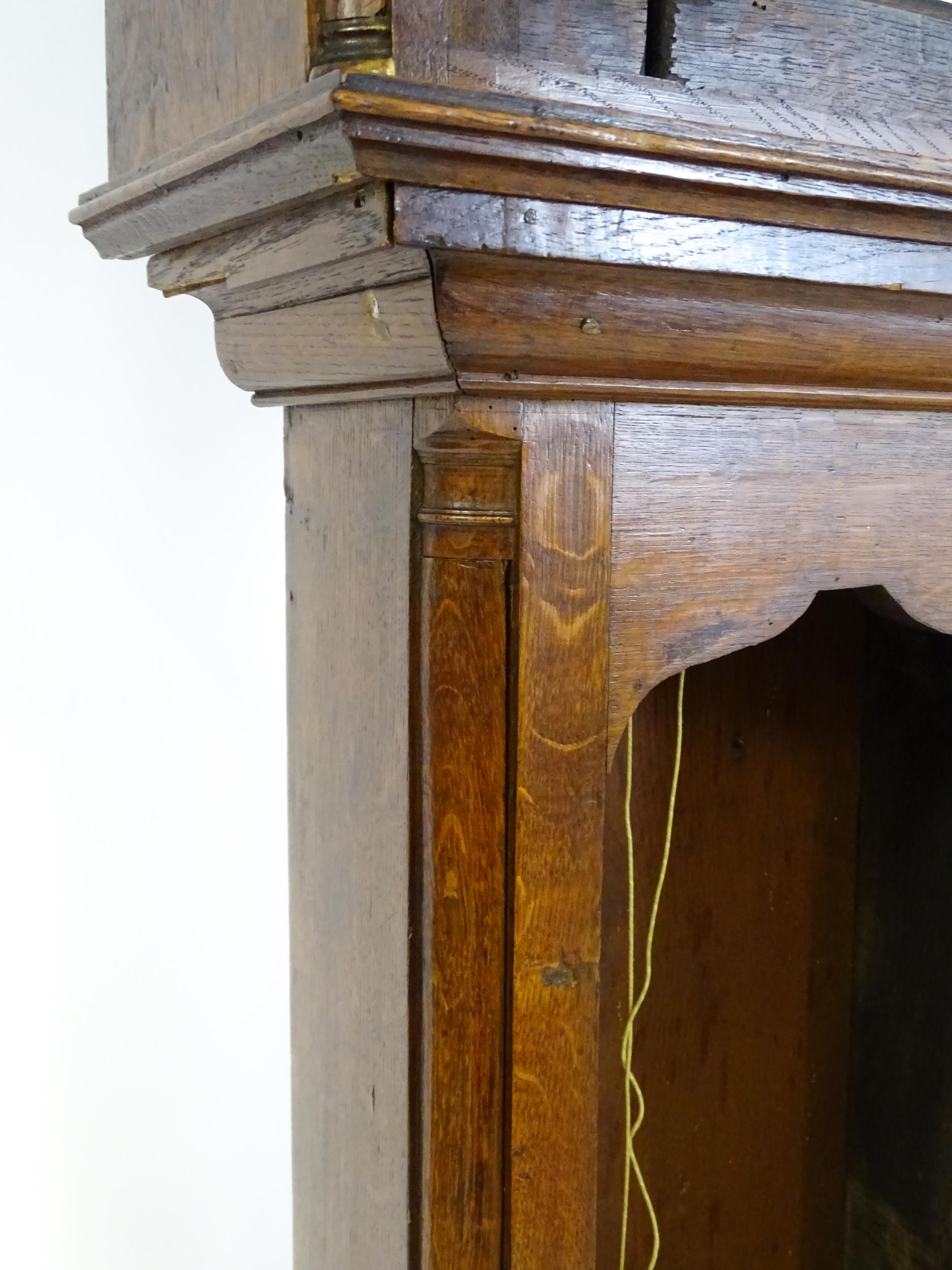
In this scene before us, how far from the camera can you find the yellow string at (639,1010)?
1.14 meters

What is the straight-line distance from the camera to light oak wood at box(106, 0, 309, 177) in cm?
60

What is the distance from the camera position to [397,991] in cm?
74

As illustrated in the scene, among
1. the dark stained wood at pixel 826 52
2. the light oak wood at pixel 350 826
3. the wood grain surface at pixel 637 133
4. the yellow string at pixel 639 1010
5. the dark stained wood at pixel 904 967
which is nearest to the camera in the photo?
the wood grain surface at pixel 637 133

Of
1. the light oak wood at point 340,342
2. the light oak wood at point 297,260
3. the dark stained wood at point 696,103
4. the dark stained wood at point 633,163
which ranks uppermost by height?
the dark stained wood at point 696,103

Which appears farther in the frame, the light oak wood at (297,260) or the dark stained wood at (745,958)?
the dark stained wood at (745,958)

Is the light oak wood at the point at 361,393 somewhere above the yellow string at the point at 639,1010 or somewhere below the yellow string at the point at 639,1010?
above

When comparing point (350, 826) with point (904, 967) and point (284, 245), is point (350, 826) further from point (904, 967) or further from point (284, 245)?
point (904, 967)

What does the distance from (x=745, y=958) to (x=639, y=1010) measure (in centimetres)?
14

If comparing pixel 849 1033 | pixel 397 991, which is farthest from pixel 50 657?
pixel 849 1033

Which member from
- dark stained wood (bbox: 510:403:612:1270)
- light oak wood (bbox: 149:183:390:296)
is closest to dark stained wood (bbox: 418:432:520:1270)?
dark stained wood (bbox: 510:403:612:1270)

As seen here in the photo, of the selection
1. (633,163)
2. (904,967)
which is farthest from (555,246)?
(904,967)

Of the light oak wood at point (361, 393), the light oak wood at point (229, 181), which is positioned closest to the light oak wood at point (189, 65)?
the light oak wood at point (229, 181)

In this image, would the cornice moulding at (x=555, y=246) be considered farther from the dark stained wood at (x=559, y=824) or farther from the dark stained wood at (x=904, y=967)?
the dark stained wood at (x=904, y=967)

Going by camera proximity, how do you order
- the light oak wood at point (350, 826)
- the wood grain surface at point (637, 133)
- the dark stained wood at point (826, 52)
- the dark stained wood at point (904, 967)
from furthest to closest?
the dark stained wood at point (904, 967) < the light oak wood at point (350, 826) < the dark stained wood at point (826, 52) < the wood grain surface at point (637, 133)
